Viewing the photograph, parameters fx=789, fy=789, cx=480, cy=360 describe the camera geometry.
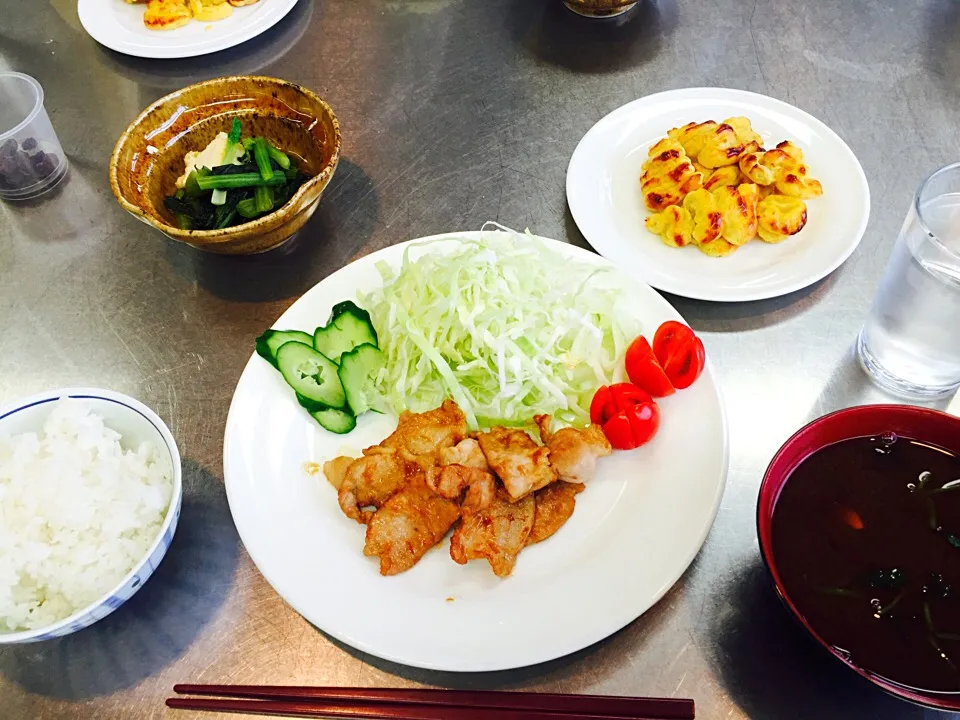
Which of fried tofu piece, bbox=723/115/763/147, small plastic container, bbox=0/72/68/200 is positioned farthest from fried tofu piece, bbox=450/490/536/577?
small plastic container, bbox=0/72/68/200

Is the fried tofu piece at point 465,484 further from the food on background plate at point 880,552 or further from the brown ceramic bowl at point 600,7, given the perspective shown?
the brown ceramic bowl at point 600,7

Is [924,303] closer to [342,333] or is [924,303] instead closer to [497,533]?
[497,533]

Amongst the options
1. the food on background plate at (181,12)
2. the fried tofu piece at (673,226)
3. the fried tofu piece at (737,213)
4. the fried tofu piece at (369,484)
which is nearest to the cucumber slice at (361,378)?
the fried tofu piece at (369,484)

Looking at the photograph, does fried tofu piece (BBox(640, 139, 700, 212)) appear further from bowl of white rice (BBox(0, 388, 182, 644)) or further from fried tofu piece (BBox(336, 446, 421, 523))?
bowl of white rice (BBox(0, 388, 182, 644))

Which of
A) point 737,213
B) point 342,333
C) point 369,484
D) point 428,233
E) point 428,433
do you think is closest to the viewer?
point 369,484

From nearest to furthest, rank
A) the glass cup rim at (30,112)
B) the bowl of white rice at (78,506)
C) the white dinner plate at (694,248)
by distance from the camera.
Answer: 1. the bowl of white rice at (78,506)
2. the white dinner plate at (694,248)
3. the glass cup rim at (30,112)

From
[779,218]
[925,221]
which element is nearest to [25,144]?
[779,218]

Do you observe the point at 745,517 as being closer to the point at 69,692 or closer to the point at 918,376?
the point at 918,376
